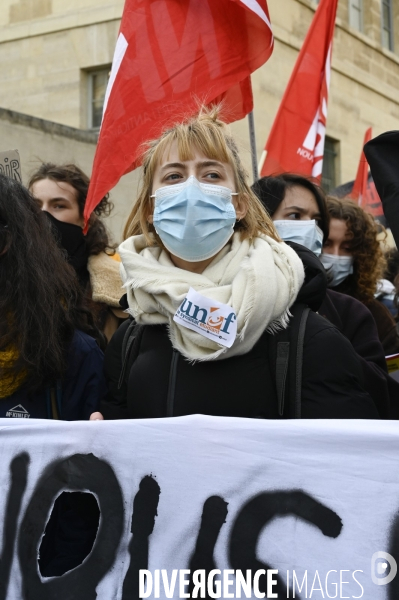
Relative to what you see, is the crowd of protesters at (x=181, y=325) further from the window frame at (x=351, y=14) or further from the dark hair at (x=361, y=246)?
the window frame at (x=351, y=14)

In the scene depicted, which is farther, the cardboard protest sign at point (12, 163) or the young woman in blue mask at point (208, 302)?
the cardboard protest sign at point (12, 163)

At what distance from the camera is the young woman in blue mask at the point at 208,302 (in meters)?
2.13

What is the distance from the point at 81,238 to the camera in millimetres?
3658

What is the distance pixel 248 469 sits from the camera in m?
1.97

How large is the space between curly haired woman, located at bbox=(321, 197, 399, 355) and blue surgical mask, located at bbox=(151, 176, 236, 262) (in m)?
1.49

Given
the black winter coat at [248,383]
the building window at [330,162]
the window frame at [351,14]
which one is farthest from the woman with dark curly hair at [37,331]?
the window frame at [351,14]

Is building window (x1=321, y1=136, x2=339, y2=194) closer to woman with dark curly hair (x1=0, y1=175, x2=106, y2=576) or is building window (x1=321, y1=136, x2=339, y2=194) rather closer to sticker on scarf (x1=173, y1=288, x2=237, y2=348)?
woman with dark curly hair (x1=0, y1=175, x2=106, y2=576)

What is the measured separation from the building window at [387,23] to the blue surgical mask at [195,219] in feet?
49.2

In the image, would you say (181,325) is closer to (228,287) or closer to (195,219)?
(228,287)

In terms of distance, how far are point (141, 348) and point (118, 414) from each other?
208 mm

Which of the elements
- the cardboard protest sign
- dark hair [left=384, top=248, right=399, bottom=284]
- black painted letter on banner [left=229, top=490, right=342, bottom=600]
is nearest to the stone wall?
dark hair [left=384, top=248, right=399, bottom=284]

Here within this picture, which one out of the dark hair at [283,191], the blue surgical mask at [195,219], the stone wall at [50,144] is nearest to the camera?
the blue surgical mask at [195,219]

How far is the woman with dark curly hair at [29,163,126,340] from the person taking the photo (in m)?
3.46

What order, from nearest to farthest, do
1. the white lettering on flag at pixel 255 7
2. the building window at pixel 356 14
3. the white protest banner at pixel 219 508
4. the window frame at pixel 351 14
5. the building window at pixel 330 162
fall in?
1. the white protest banner at pixel 219 508
2. the white lettering on flag at pixel 255 7
3. the building window at pixel 330 162
4. the window frame at pixel 351 14
5. the building window at pixel 356 14
